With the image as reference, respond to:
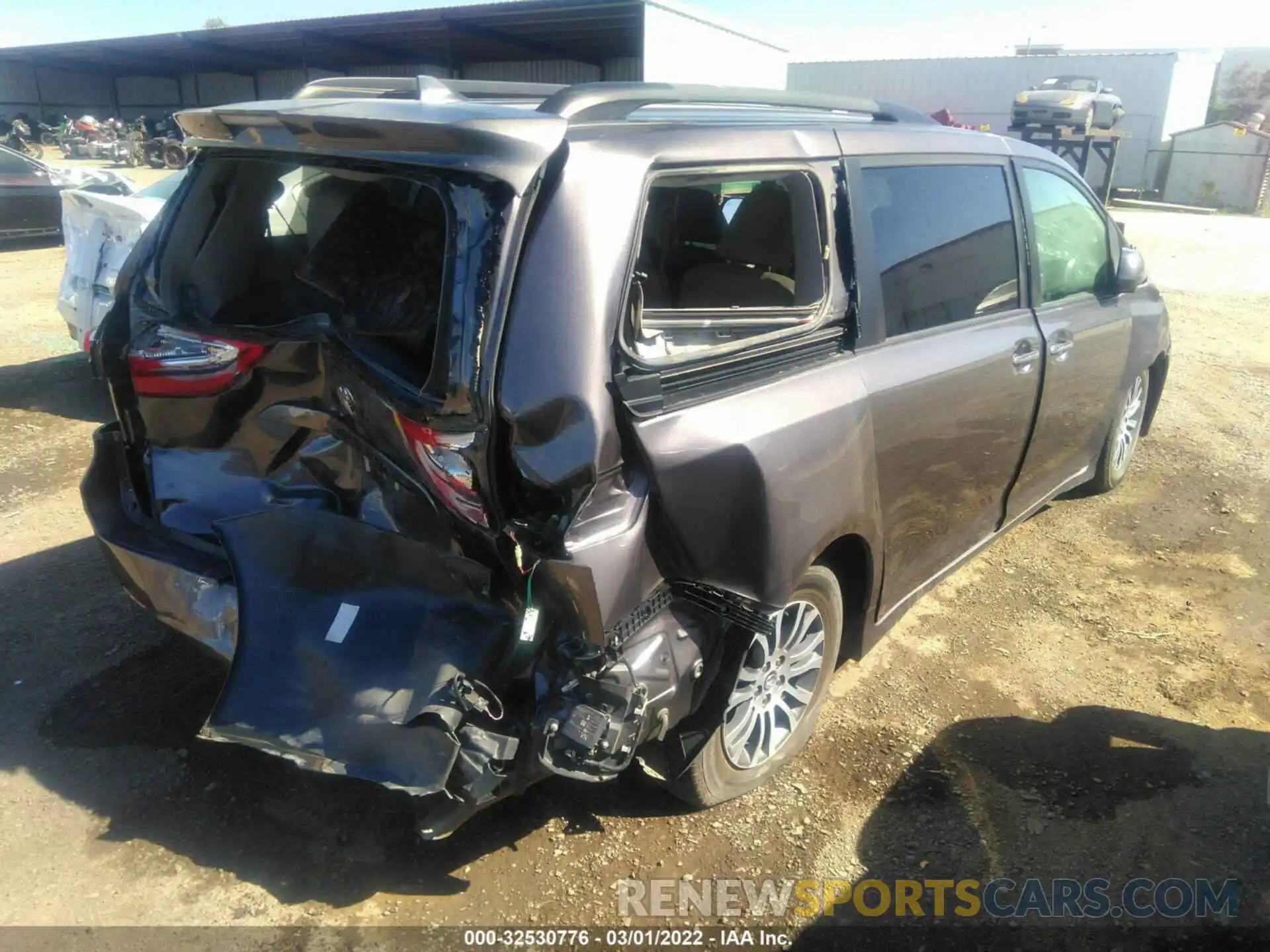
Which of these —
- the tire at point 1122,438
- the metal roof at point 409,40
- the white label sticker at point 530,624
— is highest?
the metal roof at point 409,40

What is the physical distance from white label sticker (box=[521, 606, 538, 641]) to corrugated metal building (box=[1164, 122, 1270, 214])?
2795 centimetres

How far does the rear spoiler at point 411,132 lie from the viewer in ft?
6.42

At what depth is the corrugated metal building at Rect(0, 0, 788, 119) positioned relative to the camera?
784 inches

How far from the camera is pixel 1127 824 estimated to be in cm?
271

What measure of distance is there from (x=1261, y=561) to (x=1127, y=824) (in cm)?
237

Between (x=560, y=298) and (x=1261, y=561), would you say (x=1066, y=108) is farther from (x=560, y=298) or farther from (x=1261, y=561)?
(x=560, y=298)

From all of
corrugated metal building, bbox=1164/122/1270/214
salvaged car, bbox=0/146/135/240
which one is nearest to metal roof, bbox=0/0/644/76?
salvaged car, bbox=0/146/135/240

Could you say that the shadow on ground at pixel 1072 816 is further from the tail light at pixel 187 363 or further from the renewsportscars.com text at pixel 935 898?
the tail light at pixel 187 363

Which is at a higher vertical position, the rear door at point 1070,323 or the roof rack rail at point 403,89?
the roof rack rail at point 403,89

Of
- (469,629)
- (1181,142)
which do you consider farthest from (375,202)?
(1181,142)

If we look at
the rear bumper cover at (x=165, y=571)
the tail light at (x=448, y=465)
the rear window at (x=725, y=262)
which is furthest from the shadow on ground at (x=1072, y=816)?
the rear bumper cover at (x=165, y=571)

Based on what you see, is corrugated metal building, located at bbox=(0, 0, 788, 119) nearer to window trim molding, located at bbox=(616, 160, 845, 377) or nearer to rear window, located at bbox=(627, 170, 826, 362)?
rear window, located at bbox=(627, 170, 826, 362)

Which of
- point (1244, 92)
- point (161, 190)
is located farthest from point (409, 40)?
point (1244, 92)

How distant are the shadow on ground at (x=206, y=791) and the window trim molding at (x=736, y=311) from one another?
1378 millimetres
